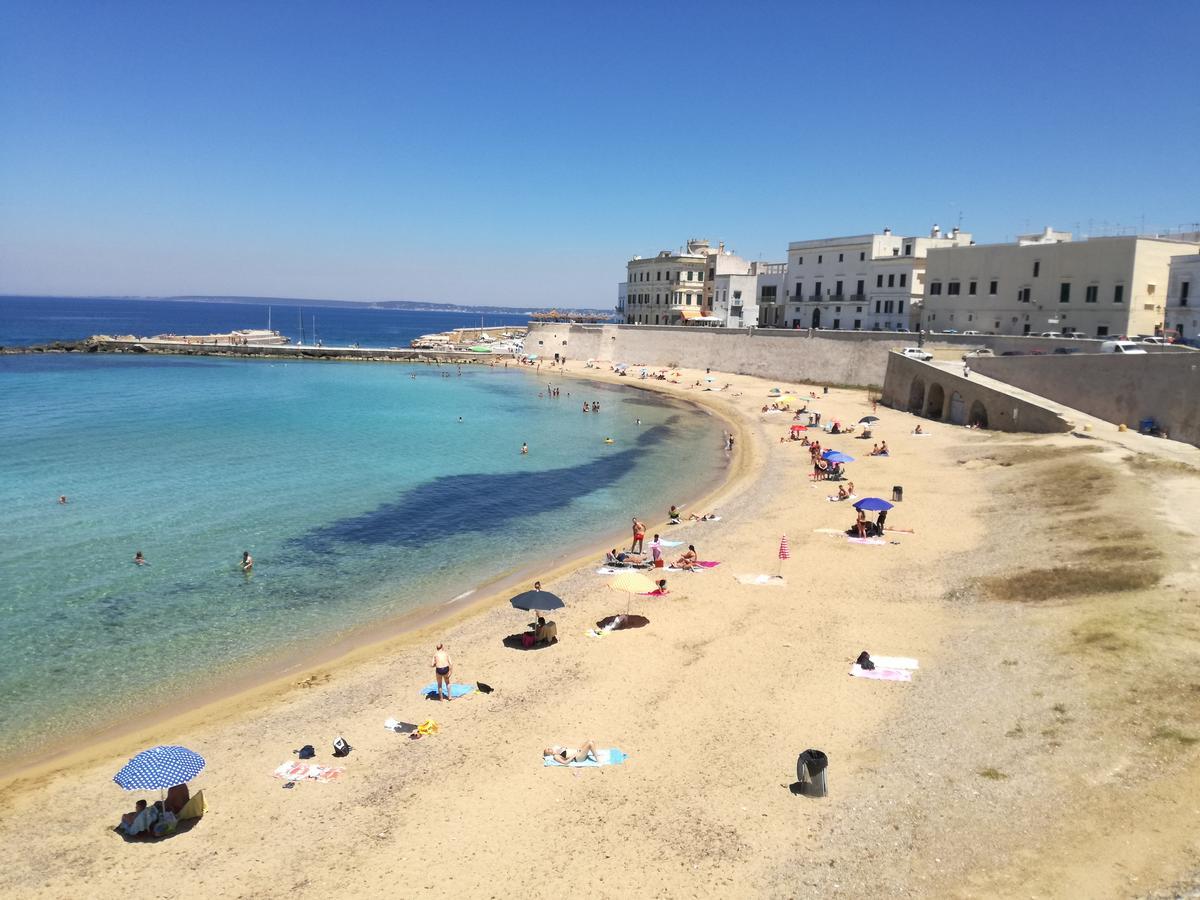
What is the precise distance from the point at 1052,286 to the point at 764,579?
43.8m

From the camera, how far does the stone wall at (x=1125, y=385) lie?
33094 mm

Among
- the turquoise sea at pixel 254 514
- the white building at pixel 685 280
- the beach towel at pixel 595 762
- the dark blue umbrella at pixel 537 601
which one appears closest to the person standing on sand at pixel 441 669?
the dark blue umbrella at pixel 537 601

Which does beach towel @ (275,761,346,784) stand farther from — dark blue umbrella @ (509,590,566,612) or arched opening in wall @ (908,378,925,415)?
arched opening in wall @ (908,378,925,415)

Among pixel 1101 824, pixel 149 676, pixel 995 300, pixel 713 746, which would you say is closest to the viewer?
pixel 1101 824

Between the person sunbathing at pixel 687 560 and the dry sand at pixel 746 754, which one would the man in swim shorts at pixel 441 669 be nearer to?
the dry sand at pixel 746 754

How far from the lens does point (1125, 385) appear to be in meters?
36.4

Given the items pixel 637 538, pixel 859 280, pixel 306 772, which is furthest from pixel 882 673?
pixel 859 280

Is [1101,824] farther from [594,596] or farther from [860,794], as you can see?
[594,596]

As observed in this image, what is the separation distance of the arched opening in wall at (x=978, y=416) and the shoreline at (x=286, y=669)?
25.2 metres

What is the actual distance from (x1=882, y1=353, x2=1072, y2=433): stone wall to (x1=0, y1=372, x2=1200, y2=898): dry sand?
52.4 ft

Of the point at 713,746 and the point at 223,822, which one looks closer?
the point at 223,822

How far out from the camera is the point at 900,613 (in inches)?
789

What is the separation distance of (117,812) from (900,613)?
672 inches

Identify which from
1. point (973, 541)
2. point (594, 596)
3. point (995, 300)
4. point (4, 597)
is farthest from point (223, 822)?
point (995, 300)
